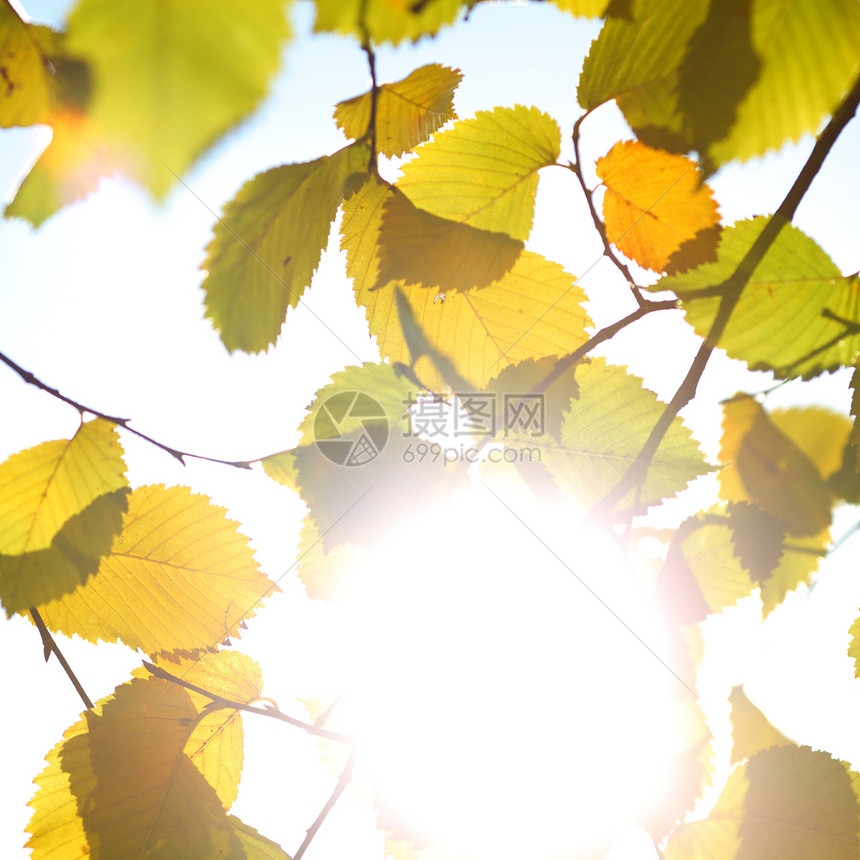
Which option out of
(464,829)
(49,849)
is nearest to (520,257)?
(464,829)

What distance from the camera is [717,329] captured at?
44 centimetres

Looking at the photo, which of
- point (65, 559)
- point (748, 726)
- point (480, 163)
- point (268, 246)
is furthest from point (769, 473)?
point (65, 559)

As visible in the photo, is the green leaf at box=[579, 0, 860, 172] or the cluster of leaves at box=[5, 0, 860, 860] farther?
the cluster of leaves at box=[5, 0, 860, 860]

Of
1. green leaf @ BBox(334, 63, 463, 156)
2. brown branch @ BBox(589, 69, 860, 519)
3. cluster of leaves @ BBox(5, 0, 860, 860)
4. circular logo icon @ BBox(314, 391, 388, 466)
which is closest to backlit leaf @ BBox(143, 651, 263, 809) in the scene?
cluster of leaves @ BBox(5, 0, 860, 860)

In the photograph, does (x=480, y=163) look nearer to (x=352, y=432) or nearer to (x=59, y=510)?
(x=352, y=432)

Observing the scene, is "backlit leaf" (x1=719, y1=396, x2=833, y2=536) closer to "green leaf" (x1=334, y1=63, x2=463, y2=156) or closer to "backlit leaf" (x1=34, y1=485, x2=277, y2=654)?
"green leaf" (x1=334, y1=63, x2=463, y2=156)

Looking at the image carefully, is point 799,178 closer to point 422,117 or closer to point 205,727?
point 422,117

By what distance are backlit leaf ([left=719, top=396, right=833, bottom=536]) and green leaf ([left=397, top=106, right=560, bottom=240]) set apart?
33 cm

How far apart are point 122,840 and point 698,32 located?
72 centimetres

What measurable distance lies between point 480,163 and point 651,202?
0.44ft

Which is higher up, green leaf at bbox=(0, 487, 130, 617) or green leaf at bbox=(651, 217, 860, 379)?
green leaf at bbox=(0, 487, 130, 617)

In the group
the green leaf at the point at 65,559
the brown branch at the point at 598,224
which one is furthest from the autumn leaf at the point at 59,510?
the brown branch at the point at 598,224

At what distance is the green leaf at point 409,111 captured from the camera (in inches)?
17.7

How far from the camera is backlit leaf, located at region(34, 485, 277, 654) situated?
540mm
